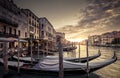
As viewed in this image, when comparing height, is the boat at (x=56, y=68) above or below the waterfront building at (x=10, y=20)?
below

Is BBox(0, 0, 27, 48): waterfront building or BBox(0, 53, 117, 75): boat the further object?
BBox(0, 0, 27, 48): waterfront building

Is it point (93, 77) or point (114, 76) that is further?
point (114, 76)

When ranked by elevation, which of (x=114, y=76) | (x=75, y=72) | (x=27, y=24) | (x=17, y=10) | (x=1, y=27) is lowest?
(x=114, y=76)

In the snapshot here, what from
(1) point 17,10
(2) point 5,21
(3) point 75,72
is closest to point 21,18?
(1) point 17,10

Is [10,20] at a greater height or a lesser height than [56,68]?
greater

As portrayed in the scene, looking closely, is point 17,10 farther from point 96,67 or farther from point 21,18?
point 96,67

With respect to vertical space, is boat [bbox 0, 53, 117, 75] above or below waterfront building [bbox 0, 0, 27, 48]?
below

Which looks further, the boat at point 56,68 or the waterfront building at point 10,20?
the waterfront building at point 10,20

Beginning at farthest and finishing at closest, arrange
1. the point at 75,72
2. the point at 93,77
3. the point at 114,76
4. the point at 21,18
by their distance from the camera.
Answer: the point at 21,18
the point at 114,76
the point at 93,77
the point at 75,72

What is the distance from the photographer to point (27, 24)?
104ft

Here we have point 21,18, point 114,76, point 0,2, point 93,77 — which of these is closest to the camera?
point 93,77

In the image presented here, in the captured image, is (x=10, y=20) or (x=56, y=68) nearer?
(x=56, y=68)

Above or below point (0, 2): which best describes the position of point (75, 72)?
below

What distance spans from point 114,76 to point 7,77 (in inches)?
344
